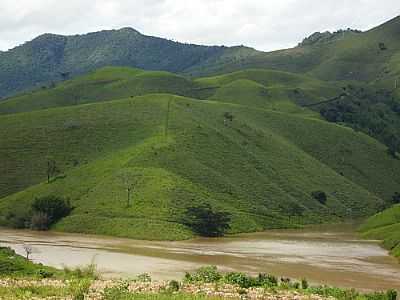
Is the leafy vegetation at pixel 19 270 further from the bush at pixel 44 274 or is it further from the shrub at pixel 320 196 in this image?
the shrub at pixel 320 196

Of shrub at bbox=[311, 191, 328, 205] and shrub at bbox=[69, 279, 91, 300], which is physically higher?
shrub at bbox=[311, 191, 328, 205]

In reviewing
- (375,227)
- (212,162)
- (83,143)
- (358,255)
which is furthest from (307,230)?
(83,143)

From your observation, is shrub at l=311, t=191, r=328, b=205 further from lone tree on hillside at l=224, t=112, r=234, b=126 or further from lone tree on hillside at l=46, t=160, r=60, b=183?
lone tree on hillside at l=46, t=160, r=60, b=183

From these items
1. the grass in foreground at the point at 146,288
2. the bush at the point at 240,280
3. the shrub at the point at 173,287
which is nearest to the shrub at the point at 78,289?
the grass in foreground at the point at 146,288

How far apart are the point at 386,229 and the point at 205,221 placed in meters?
34.1

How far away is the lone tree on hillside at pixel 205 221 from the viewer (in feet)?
384

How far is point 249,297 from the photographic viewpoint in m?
42.5

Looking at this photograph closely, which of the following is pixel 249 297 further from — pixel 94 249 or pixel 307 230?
pixel 307 230

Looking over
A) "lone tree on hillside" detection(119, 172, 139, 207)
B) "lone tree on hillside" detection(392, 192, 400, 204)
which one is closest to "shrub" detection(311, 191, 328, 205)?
"lone tree on hillside" detection(392, 192, 400, 204)

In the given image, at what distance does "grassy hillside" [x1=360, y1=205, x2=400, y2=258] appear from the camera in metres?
105

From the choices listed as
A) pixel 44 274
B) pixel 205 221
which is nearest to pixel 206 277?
pixel 44 274

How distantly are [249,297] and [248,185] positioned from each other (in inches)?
4066

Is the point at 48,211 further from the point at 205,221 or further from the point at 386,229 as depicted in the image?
the point at 386,229

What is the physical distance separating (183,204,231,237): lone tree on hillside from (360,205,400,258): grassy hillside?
28336 mm
